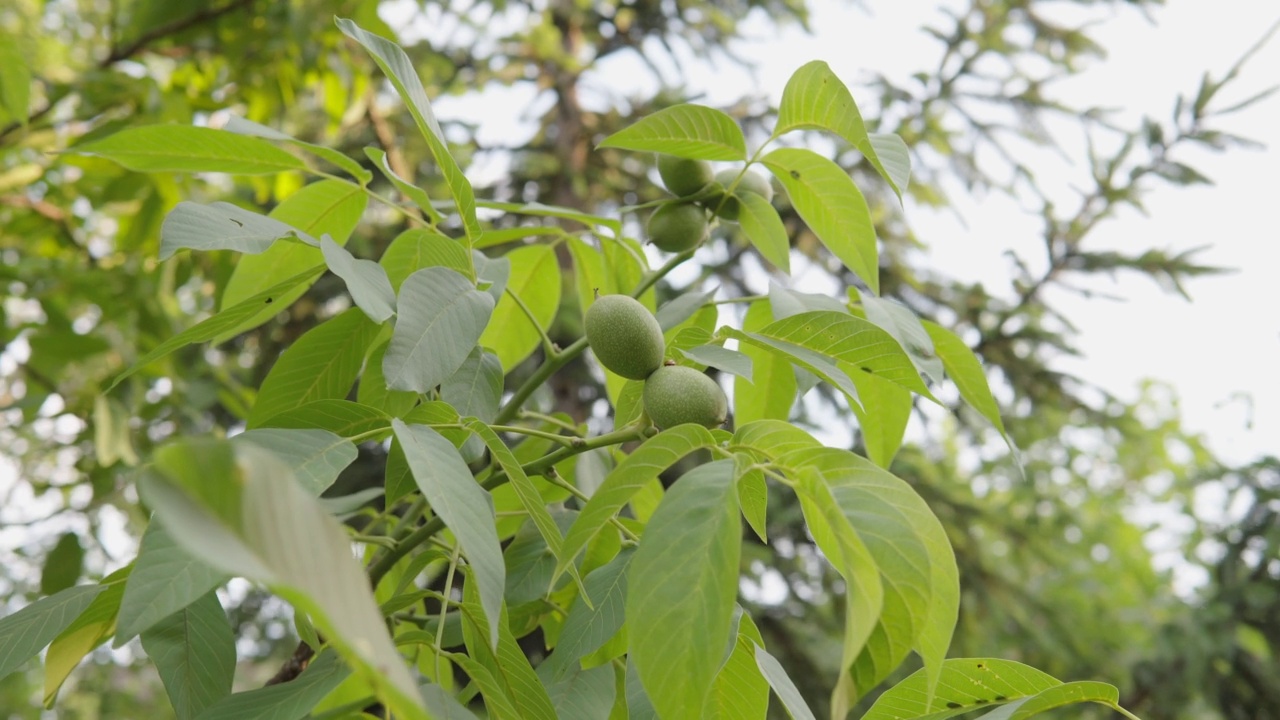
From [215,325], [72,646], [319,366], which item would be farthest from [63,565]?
[215,325]

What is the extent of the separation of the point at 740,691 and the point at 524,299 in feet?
2.12

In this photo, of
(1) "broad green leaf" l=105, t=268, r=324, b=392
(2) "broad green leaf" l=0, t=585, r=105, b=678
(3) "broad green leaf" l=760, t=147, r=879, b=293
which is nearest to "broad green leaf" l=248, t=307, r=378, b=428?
(1) "broad green leaf" l=105, t=268, r=324, b=392

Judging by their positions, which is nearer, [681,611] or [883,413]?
[681,611]

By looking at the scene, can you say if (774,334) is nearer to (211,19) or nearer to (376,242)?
(211,19)

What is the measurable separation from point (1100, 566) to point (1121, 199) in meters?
4.26

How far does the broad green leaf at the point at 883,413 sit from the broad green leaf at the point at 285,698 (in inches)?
23.0

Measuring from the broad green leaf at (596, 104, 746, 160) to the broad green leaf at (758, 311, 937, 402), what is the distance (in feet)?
0.68

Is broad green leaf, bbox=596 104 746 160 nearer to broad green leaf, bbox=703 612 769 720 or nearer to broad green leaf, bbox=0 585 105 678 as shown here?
broad green leaf, bbox=703 612 769 720

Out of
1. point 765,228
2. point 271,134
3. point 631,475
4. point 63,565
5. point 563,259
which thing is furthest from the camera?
point 563,259

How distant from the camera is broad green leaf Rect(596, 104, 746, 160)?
84cm

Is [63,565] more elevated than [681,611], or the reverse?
[681,611]

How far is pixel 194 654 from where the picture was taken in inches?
29.7

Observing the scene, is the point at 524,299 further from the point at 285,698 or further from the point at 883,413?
the point at 285,698

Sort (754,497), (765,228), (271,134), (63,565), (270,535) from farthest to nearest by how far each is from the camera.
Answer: (63,565)
(765,228)
(271,134)
(754,497)
(270,535)
